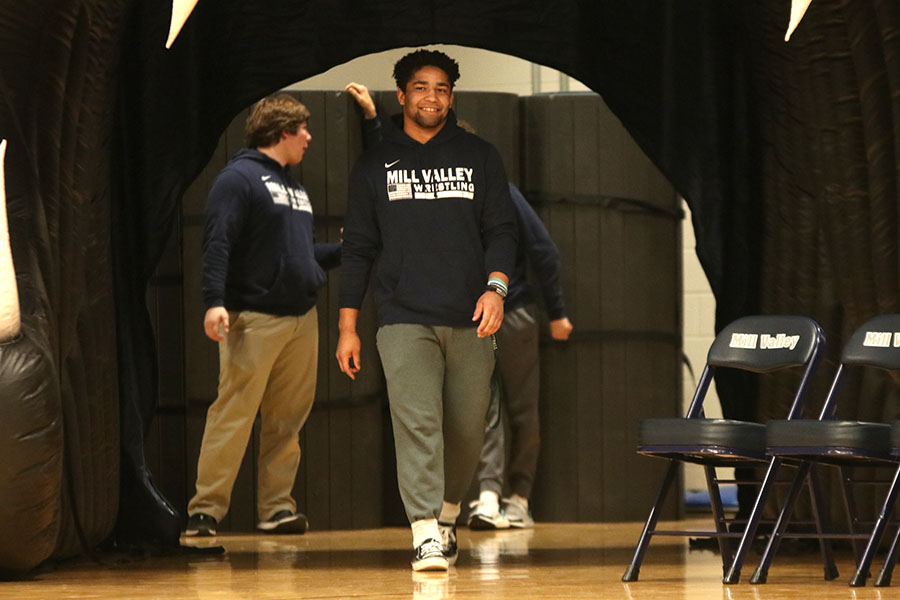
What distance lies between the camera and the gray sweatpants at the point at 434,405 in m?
5.75

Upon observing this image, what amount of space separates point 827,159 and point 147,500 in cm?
318

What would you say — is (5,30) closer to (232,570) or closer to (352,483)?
(232,570)

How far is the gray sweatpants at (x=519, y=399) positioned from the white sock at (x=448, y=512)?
7.76 feet

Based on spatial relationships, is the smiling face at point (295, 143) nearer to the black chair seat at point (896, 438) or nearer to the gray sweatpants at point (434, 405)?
the gray sweatpants at point (434, 405)

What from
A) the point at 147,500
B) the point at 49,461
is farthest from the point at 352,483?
the point at 49,461

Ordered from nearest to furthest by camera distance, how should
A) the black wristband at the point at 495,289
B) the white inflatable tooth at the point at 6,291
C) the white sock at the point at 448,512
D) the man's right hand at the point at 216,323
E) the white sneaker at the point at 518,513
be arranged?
the white inflatable tooth at the point at 6,291
the black wristband at the point at 495,289
the white sock at the point at 448,512
the man's right hand at the point at 216,323
the white sneaker at the point at 518,513

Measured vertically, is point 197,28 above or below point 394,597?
above

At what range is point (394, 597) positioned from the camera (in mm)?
4938

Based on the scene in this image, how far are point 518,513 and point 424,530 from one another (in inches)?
114

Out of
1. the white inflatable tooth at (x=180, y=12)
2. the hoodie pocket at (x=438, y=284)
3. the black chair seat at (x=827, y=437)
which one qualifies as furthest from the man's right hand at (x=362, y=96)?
the black chair seat at (x=827, y=437)

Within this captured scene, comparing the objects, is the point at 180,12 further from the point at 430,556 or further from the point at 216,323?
the point at 216,323

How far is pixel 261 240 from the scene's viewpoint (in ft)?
25.7

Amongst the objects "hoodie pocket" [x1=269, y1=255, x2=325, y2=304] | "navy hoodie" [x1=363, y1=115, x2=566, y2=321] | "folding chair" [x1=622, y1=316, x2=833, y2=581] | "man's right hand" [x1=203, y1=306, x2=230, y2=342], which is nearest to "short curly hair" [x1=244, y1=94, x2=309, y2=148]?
"navy hoodie" [x1=363, y1=115, x2=566, y2=321]

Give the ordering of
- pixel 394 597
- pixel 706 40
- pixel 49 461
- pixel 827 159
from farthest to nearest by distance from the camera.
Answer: pixel 706 40 < pixel 827 159 < pixel 49 461 < pixel 394 597
